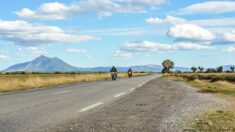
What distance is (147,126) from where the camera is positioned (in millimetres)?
10844

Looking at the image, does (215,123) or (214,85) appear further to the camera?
(214,85)

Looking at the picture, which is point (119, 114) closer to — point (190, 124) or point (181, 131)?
point (190, 124)

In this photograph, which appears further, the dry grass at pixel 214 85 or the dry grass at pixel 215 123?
the dry grass at pixel 214 85

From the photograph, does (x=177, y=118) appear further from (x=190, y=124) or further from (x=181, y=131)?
(x=181, y=131)

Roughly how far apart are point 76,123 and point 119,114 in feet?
8.53

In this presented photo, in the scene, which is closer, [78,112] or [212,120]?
[212,120]

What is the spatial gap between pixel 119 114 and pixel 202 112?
8.51 feet

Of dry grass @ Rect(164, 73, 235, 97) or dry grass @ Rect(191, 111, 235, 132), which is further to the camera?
dry grass @ Rect(164, 73, 235, 97)

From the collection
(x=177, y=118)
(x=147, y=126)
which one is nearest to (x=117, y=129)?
(x=147, y=126)

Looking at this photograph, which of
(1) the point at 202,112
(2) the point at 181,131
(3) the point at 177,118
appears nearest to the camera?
(2) the point at 181,131

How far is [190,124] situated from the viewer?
11.2 metres

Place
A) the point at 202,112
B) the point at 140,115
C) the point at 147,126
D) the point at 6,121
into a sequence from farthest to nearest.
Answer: the point at 202,112 → the point at 140,115 → the point at 6,121 → the point at 147,126

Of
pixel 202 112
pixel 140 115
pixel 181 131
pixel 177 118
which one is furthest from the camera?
pixel 202 112

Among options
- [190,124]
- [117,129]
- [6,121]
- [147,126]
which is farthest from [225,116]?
[6,121]
